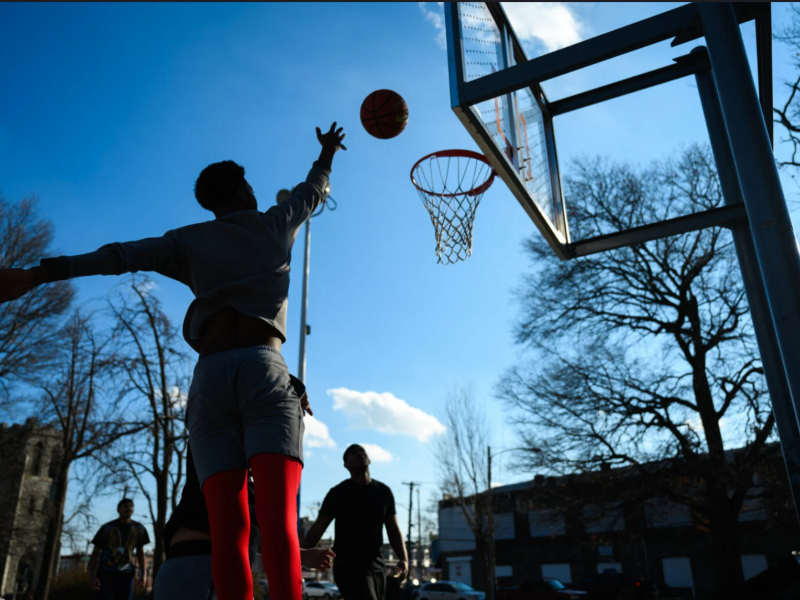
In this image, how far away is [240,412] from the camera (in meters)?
2.28

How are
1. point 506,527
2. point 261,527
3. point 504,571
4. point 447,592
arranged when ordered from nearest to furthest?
point 261,527 → point 447,592 → point 504,571 → point 506,527

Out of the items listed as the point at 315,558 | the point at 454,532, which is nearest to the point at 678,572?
the point at 454,532

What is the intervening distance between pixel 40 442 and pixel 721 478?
23.6 meters

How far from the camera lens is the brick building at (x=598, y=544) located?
21719 mm

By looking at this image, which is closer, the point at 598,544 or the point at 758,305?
the point at 758,305

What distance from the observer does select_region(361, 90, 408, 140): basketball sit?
17.6 feet

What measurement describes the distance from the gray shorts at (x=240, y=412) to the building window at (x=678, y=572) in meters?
40.3

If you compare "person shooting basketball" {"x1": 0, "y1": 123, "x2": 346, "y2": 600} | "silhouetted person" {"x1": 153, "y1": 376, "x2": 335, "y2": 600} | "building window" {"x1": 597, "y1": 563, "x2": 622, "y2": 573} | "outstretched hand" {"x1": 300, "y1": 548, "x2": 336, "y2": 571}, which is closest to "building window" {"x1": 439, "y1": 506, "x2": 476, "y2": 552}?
"building window" {"x1": 597, "y1": 563, "x2": 622, "y2": 573}

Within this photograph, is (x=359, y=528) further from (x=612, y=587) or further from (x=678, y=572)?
(x=678, y=572)

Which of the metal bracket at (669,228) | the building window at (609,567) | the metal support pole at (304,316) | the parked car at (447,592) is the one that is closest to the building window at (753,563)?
the building window at (609,567)

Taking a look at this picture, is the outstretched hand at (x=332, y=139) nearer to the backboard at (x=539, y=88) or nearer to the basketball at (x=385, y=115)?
the backboard at (x=539, y=88)

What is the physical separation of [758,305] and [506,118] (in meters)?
2.74

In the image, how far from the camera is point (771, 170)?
12.7 ft

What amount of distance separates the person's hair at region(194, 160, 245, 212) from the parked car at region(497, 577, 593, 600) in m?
29.4
